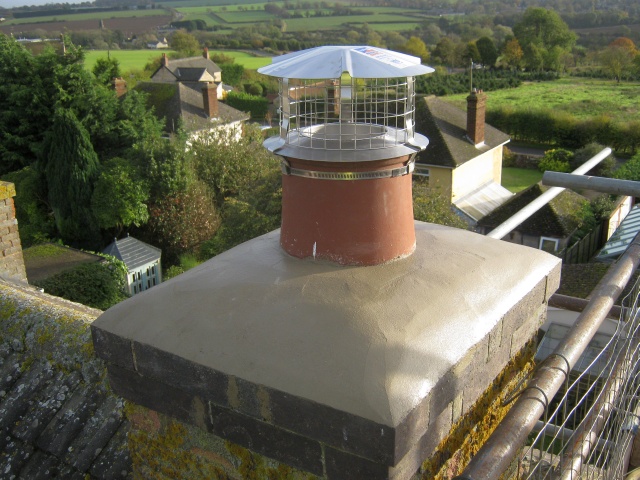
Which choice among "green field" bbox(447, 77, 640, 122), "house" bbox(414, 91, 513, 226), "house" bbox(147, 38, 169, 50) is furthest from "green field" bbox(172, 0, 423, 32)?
"house" bbox(414, 91, 513, 226)

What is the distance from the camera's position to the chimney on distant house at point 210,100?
1393 inches

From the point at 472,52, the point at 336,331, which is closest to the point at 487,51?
the point at 472,52

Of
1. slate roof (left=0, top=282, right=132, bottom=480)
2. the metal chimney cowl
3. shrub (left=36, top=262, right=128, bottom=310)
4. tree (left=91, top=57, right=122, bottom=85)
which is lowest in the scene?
shrub (left=36, top=262, right=128, bottom=310)

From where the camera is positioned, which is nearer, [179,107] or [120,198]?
[120,198]

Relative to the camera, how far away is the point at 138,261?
2319cm

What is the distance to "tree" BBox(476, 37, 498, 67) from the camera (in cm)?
7331

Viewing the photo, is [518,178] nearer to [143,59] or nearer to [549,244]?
[549,244]

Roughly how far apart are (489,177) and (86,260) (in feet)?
66.8

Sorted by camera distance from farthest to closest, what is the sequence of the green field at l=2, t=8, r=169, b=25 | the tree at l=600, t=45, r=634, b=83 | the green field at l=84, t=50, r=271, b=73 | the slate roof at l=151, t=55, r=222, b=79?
1. the green field at l=2, t=8, r=169, b=25
2. the green field at l=84, t=50, r=271, b=73
3. the tree at l=600, t=45, r=634, b=83
4. the slate roof at l=151, t=55, r=222, b=79

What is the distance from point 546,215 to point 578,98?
35439 mm

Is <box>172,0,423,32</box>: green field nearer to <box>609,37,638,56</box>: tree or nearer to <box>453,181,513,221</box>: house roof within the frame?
<box>609,37,638,56</box>: tree

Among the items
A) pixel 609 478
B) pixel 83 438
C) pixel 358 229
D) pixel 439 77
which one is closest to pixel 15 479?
pixel 83 438

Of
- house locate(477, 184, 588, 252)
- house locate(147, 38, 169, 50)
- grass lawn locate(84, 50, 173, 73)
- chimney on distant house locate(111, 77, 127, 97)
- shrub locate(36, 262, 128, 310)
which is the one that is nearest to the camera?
shrub locate(36, 262, 128, 310)

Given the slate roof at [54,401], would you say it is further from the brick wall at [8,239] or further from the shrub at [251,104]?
the shrub at [251,104]
